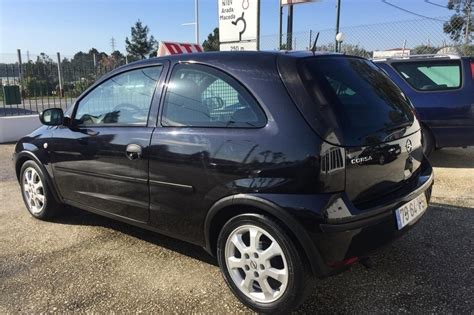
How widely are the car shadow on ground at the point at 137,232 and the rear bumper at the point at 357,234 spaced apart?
Answer: 1.26m

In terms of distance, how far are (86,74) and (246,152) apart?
1025 cm

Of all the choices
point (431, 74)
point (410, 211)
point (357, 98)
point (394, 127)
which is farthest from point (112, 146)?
point (431, 74)

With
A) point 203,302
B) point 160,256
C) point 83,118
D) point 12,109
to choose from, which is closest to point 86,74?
point 12,109

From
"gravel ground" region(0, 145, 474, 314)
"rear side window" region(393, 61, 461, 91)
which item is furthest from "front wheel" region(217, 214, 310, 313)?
"rear side window" region(393, 61, 461, 91)

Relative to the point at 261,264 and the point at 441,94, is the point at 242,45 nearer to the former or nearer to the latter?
the point at 441,94

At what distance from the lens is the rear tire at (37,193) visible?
4336 millimetres

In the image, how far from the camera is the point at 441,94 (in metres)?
6.23

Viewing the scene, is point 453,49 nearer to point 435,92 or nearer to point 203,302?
point 435,92

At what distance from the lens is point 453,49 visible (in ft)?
35.8

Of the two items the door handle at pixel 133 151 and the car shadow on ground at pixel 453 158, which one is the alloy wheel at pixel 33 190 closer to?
the door handle at pixel 133 151

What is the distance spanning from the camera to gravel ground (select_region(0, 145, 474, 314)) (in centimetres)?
284

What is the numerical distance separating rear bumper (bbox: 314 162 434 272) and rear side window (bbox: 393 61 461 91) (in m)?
4.31

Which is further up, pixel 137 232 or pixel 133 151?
pixel 133 151

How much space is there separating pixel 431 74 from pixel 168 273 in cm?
514
